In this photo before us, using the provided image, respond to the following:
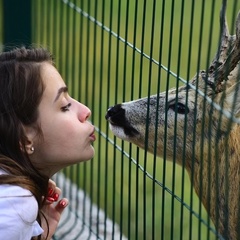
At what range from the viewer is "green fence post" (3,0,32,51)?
7230mm

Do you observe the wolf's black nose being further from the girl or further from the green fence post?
the green fence post

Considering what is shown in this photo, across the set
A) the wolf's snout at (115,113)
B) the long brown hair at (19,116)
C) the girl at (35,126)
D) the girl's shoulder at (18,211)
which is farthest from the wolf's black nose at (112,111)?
the girl's shoulder at (18,211)

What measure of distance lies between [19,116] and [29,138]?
0.11 meters

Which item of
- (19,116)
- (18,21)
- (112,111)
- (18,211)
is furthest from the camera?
(18,21)

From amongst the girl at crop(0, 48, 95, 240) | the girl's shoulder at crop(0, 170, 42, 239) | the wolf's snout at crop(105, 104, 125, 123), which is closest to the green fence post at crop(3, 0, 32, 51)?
the wolf's snout at crop(105, 104, 125, 123)

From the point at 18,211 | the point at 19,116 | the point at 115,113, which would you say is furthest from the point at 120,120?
the point at 18,211

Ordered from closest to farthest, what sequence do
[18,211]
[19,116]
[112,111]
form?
Answer: [18,211] < [19,116] < [112,111]

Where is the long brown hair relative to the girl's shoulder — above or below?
above

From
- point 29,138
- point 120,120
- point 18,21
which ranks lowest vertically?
point 18,21

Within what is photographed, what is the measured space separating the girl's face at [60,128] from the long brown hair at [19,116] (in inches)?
1.5

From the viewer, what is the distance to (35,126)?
4.14m

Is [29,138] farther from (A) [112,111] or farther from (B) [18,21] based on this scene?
(B) [18,21]

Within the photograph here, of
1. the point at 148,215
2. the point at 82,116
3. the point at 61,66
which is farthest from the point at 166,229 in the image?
the point at 82,116

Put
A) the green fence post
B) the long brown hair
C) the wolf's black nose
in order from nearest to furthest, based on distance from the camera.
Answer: the long brown hair → the wolf's black nose → the green fence post
